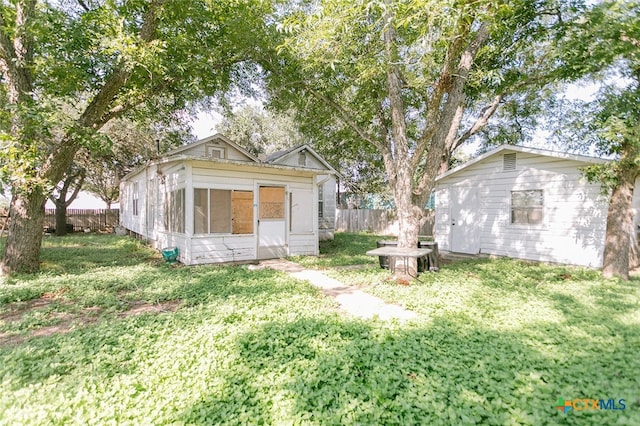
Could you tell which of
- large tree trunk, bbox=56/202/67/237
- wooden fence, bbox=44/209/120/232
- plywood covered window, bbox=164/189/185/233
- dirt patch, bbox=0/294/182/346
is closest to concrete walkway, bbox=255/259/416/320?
dirt patch, bbox=0/294/182/346

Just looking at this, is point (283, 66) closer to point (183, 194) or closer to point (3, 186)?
point (183, 194)

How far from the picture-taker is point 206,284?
6.18 metres

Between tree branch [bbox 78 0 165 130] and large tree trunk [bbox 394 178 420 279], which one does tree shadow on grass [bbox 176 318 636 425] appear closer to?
large tree trunk [bbox 394 178 420 279]

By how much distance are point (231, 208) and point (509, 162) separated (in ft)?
27.3

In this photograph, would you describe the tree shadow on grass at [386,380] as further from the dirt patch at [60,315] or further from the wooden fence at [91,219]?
the wooden fence at [91,219]

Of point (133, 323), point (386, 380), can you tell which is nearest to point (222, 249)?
point (133, 323)

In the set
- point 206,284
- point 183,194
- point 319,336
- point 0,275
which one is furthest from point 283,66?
point 0,275

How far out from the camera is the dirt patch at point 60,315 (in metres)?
3.87

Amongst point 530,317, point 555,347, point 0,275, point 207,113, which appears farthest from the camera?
point 207,113

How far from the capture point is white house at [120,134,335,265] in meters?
8.14

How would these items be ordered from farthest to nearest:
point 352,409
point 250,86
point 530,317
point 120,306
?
point 250,86
point 120,306
point 530,317
point 352,409

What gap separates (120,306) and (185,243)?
11.2 ft

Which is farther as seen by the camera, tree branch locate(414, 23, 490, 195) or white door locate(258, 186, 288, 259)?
white door locate(258, 186, 288, 259)

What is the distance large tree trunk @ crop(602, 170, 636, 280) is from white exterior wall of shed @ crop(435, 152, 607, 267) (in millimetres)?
733
